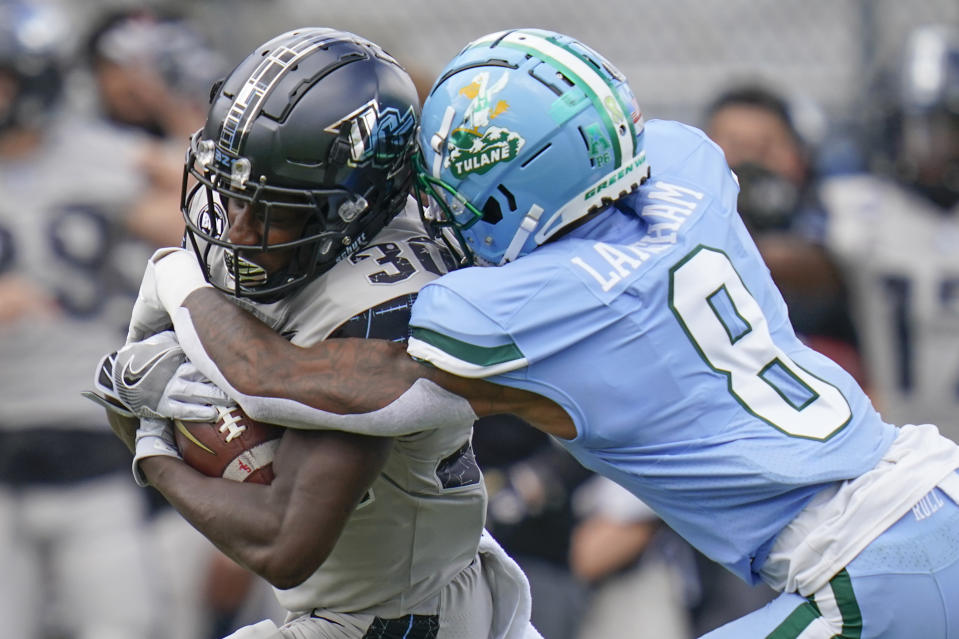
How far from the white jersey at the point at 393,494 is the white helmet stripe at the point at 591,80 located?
463 millimetres

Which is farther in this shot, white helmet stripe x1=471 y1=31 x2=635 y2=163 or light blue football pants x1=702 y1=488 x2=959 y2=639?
white helmet stripe x1=471 y1=31 x2=635 y2=163

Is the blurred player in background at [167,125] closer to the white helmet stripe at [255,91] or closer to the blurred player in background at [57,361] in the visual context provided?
the blurred player in background at [57,361]

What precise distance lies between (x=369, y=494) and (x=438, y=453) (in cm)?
17

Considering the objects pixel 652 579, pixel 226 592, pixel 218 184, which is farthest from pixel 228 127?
pixel 226 592

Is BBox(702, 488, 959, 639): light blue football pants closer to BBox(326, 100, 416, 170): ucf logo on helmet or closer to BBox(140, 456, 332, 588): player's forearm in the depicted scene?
BBox(140, 456, 332, 588): player's forearm

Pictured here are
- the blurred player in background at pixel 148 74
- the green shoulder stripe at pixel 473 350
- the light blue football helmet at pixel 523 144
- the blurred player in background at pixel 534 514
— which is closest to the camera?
the green shoulder stripe at pixel 473 350

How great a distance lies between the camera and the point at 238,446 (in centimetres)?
276

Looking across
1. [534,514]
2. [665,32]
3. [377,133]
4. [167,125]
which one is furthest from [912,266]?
[377,133]

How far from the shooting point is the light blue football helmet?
272 centimetres

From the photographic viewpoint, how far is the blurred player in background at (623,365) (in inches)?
102

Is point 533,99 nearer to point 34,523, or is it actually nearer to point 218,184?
point 218,184

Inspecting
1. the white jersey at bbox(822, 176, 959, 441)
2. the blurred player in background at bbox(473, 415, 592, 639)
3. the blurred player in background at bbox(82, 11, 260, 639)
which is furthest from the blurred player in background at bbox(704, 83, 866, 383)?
the blurred player in background at bbox(82, 11, 260, 639)

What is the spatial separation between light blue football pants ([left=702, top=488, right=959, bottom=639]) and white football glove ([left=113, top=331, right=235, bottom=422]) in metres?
1.13

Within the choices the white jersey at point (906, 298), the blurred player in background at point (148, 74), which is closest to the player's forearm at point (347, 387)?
the white jersey at point (906, 298)
